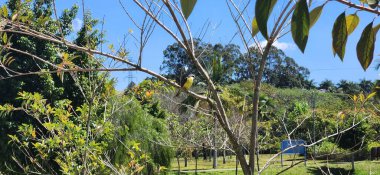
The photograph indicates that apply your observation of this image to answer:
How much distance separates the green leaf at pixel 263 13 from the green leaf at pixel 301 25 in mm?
26

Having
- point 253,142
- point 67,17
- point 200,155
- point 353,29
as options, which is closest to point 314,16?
point 353,29

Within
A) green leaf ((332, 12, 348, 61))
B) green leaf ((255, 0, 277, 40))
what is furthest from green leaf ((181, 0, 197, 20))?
green leaf ((332, 12, 348, 61))

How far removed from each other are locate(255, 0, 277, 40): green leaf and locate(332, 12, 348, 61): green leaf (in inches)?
4.9

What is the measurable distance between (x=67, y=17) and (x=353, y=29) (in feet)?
27.6

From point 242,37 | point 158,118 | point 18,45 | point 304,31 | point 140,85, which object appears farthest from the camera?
point 158,118

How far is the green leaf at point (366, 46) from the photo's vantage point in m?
0.57

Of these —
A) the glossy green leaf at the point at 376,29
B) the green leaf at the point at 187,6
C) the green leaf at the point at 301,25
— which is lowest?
the green leaf at the point at 301,25

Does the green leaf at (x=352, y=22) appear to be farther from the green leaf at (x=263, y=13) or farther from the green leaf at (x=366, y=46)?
the green leaf at (x=263, y=13)

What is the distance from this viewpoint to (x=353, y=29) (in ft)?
2.02

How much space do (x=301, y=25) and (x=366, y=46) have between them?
0.49 feet

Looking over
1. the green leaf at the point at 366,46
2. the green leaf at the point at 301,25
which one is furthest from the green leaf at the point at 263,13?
the green leaf at the point at 366,46

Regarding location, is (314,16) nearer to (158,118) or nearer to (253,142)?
(253,142)

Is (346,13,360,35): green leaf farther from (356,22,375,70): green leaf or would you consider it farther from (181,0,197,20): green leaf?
(181,0,197,20): green leaf

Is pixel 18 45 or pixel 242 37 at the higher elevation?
pixel 18 45
